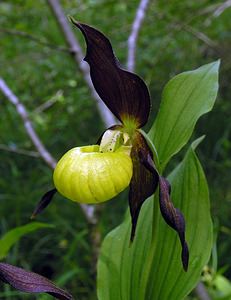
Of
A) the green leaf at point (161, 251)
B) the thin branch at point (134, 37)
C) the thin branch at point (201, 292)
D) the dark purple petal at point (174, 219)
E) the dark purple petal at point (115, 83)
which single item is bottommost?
the thin branch at point (201, 292)

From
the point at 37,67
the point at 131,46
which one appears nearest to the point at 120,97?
the point at 131,46

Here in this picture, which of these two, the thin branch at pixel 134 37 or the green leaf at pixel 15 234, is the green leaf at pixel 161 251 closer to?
the green leaf at pixel 15 234

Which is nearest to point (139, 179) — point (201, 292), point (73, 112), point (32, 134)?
point (201, 292)

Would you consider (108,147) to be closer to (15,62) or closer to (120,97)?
(120,97)

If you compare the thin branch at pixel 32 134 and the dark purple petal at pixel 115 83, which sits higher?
the dark purple petal at pixel 115 83

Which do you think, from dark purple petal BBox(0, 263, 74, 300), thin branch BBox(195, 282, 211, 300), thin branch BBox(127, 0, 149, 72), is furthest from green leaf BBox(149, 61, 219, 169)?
thin branch BBox(127, 0, 149, 72)

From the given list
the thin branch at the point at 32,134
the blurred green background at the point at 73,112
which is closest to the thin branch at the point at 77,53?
the blurred green background at the point at 73,112

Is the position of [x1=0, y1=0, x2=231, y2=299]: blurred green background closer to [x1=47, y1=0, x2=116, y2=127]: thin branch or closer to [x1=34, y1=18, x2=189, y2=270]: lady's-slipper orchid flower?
[x1=47, y1=0, x2=116, y2=127]: thin branch
